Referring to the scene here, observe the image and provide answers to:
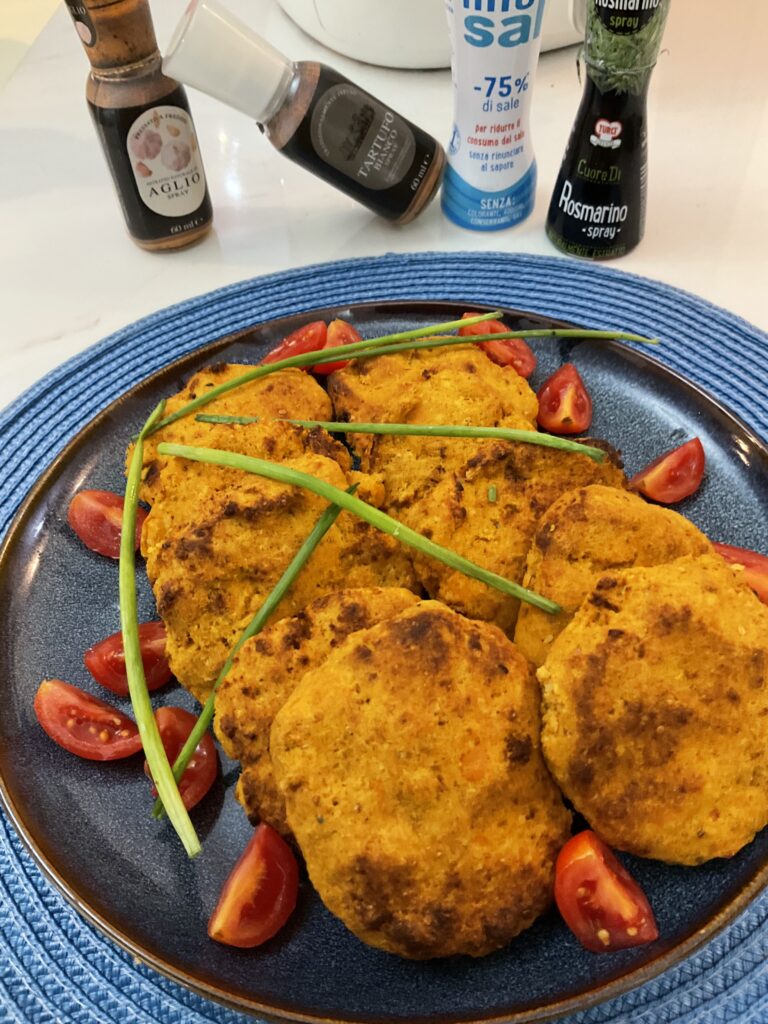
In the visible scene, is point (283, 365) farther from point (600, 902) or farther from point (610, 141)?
point (610, 141)

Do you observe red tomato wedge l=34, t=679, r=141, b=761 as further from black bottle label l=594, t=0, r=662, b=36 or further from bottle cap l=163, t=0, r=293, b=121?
black bottle label l=594, t=0, r=662, b=36

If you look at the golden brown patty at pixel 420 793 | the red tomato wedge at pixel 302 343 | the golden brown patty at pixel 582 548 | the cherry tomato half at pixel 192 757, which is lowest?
the cherry tomato half at pixel 192 757

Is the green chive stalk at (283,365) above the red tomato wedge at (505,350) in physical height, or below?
above

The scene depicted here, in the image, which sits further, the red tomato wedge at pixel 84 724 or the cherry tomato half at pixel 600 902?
the red tomato wedge at pixel 84 724

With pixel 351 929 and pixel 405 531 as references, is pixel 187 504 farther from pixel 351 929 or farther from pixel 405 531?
pixel 351 929

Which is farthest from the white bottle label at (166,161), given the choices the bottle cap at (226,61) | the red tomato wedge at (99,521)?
the red tomato wedge at (99,521)

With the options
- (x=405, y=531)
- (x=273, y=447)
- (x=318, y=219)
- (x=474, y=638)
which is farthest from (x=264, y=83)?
(x=474, y=638)

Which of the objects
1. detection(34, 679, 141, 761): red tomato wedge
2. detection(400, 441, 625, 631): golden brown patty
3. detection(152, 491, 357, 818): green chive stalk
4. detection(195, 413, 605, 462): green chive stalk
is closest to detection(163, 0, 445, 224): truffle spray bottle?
detection(195, 413, 605, 462): green chive stalk

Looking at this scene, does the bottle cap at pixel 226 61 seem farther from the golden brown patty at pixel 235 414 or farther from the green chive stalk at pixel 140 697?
the green chive stalk at pixel 140 697
